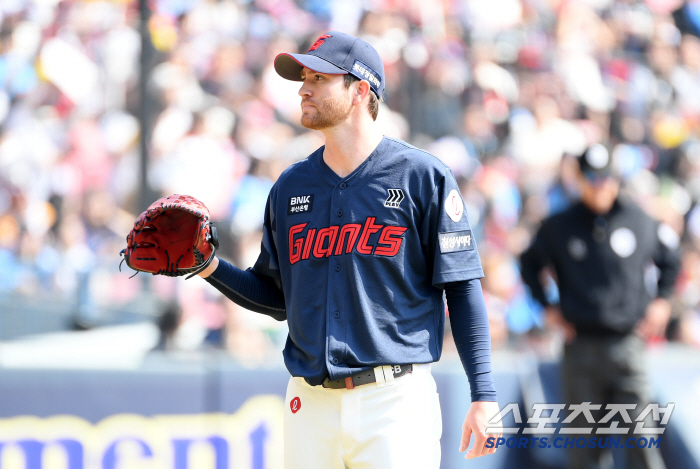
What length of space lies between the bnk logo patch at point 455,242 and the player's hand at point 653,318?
2.63 m

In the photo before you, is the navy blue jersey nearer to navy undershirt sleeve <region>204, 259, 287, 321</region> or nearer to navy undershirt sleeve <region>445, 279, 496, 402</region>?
navy undershirt sleeve <region>445, 279, 496, 402</region>

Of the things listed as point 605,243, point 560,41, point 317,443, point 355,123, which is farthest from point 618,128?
point 317,443

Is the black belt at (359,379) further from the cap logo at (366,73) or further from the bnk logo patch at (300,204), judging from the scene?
the cap logo at (366,73)

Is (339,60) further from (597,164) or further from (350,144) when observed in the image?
(597,164)

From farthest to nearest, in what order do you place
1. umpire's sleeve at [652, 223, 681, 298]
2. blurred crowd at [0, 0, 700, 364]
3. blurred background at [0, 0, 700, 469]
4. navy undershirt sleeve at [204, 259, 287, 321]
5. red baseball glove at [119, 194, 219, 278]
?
blurred crowd at [0, 0, 700, 364]
umpire's sleeve at [652, 223, 681, 298]
blurred background at [0, 0, 700, 469]
navy undershirt sleeve at [204, 259, 287, 321]
red baseball glove at [119, 194, 219, 278]

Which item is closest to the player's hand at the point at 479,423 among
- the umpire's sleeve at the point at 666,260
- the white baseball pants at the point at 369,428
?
the white baseball pants at the point at 369,428

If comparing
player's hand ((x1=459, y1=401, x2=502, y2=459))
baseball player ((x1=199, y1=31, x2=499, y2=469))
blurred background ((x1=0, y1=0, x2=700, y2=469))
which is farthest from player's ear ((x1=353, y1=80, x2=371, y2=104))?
blurred background ((x1=0, y1=0, x2=700, y2=469))

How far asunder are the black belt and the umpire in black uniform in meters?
2.58

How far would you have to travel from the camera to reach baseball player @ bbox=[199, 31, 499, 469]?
226cm

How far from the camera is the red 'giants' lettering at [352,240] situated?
2.34 m

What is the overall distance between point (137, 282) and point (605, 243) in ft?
9.05

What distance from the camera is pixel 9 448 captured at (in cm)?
416

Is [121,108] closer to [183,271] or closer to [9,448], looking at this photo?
[9,448]

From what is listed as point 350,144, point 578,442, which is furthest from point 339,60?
point 578,442
